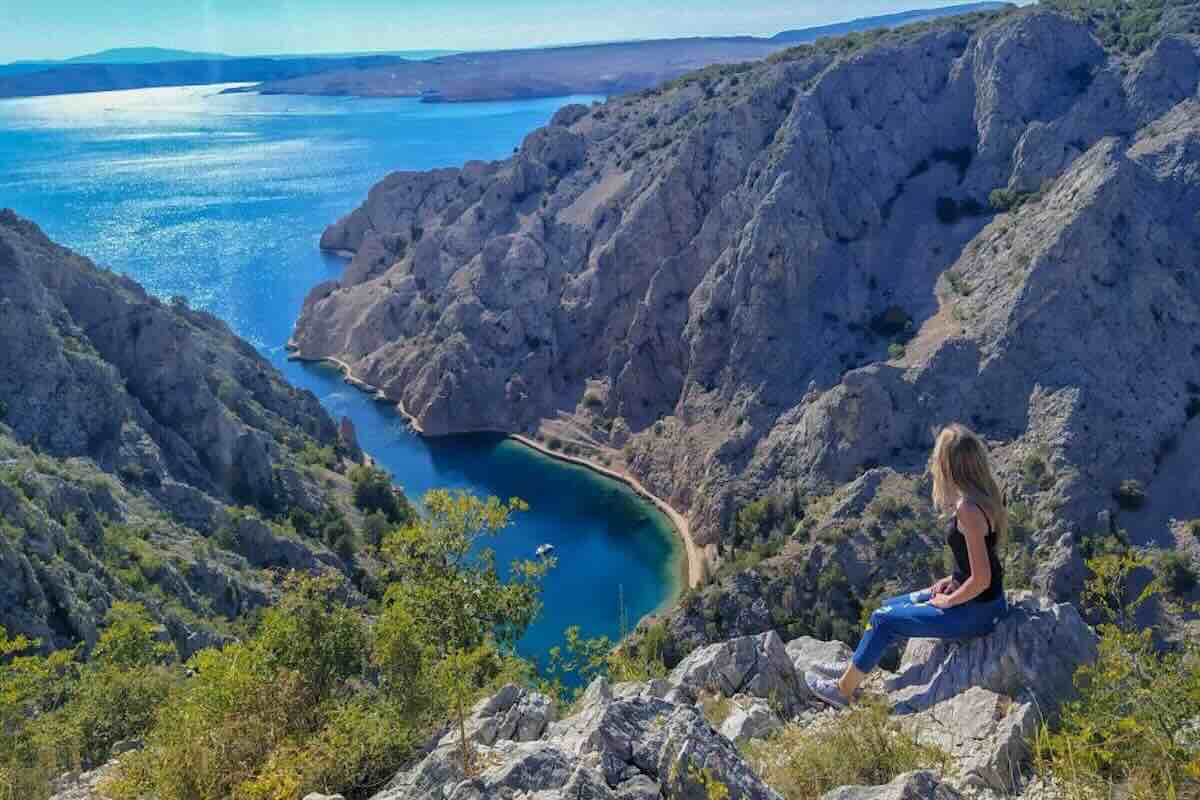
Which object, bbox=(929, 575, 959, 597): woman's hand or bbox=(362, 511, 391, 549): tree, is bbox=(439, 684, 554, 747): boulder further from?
bbox=(362, 511, 391, 549): tree

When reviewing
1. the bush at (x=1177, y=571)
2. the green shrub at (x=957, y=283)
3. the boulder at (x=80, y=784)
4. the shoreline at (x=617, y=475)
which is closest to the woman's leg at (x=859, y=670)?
the boulder at (x=80, y=784)

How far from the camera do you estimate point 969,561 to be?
9.73 metres

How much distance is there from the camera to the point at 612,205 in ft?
212

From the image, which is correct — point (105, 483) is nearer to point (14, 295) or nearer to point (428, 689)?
point (14, 295)

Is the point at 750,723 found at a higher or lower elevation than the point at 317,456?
higher

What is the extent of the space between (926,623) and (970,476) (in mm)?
1650

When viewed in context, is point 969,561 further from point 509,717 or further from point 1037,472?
point 1037,472

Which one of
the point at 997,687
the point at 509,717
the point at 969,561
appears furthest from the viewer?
the point at 509,717

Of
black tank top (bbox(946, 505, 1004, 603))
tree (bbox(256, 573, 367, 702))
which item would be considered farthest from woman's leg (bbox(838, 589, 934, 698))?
tree (bbox(256, 573, 367, 702))

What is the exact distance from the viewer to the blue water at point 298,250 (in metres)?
44.7

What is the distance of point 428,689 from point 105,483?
2229cm

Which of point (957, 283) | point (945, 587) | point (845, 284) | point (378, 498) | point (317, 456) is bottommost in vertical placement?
point (378, 498)

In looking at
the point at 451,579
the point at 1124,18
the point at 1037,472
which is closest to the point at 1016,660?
the point at 451,579

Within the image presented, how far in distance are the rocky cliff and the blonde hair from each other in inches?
715
